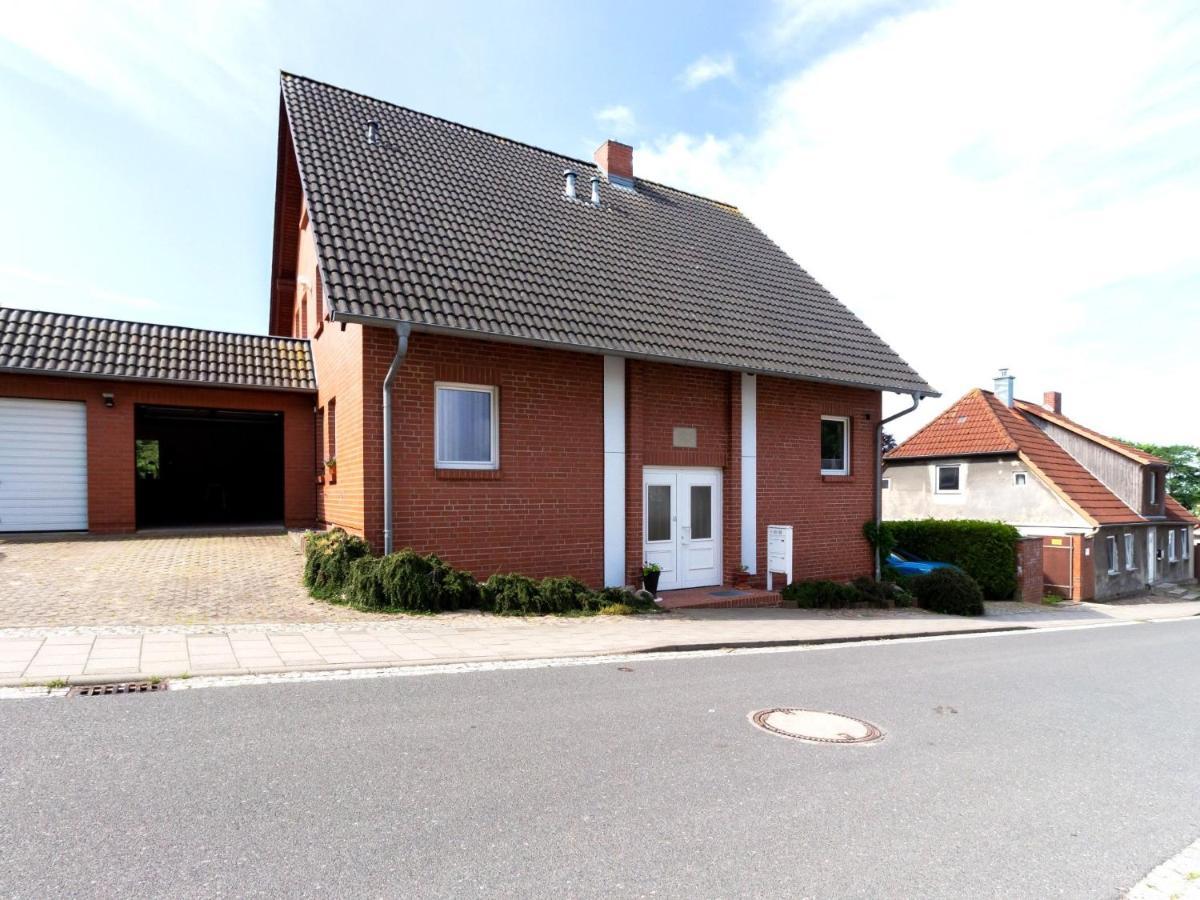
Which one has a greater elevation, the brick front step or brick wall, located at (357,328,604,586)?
brick wall, located at (357,328,604,586)

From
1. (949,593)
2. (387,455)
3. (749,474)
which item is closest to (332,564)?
(387,455)

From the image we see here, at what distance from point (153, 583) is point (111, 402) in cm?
594

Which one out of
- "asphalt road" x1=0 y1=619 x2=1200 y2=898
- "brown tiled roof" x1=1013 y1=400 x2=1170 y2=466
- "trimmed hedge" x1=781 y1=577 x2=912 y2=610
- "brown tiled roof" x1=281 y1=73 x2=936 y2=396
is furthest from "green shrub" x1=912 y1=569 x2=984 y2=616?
"brown tiled roof" x1=1013 y1=400 x2=1170 y2=466

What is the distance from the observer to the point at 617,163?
17.2m

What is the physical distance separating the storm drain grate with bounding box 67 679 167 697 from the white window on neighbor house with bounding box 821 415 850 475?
12192 mm

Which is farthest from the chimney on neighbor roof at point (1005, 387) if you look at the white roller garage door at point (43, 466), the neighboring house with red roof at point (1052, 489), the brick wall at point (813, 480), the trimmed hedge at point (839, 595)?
the white roller garage door at point (43, 466)

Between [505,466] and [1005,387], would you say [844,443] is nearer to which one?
[505,466]

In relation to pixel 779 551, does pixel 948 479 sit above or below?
above

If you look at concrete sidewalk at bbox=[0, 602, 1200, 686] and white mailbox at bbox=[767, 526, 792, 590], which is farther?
white mailbox at bbox=[767, 526, 792, 590]

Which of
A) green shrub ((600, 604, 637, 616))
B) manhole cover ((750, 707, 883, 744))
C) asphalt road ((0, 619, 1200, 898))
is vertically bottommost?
green shrub ((600, 604, 637, 616))

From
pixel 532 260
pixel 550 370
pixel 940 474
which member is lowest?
pixel 940 474

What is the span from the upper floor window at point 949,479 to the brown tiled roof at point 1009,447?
0.62m

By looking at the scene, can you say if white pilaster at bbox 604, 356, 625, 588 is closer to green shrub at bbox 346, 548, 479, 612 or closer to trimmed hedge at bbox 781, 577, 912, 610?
green shrub at bbox 346, 548, 479, 612

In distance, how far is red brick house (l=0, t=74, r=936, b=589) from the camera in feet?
33.8
